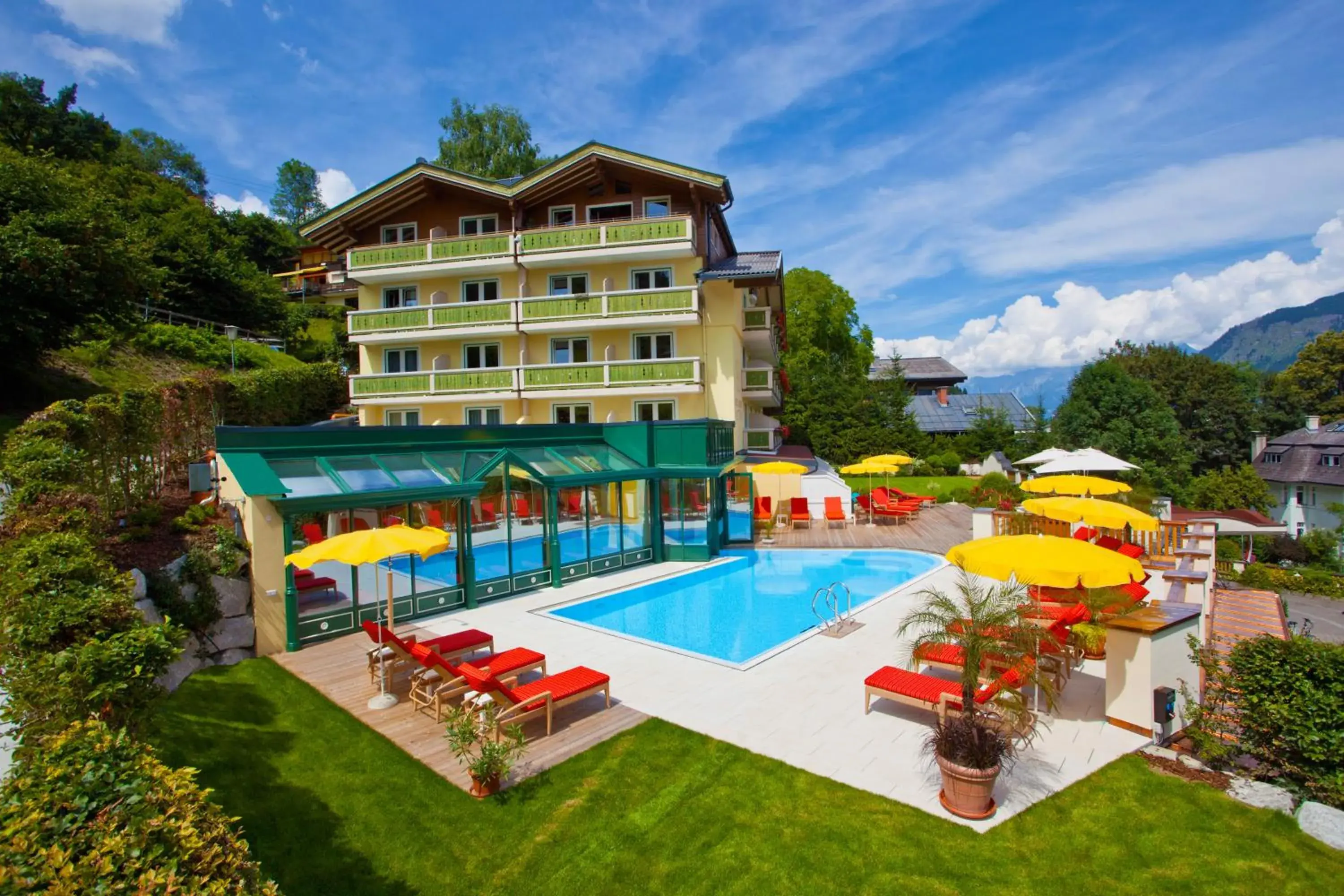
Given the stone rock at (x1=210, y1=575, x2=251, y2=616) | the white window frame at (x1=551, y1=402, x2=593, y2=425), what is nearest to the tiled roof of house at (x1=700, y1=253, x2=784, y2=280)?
the white window frame at (x1=551, y1=402, x2=593, y2=425)

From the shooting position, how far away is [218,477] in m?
12.9

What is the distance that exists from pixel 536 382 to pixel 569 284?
466cm

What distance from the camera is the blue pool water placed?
13273mm

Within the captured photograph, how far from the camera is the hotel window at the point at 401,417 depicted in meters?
30.1

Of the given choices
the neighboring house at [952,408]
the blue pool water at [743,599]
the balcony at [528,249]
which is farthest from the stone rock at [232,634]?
the neighboring house at [952,408]

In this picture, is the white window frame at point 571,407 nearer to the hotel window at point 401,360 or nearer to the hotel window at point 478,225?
the hotel window at point 401,360

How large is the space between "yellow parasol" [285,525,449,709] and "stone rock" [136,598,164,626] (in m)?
1.87

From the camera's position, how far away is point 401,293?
30.3m

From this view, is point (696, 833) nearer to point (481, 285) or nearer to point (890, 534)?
point (890, 534)

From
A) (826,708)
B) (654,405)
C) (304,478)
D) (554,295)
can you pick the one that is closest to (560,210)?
(554,295)

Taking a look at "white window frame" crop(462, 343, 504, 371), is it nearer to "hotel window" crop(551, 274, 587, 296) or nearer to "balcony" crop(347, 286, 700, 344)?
"balcony" crop(347, 286, 700, 344)

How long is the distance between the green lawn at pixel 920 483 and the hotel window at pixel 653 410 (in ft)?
43.0

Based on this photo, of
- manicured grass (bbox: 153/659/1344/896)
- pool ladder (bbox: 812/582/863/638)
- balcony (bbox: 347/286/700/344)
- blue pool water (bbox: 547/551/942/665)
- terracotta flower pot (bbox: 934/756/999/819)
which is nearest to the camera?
manicured grass (bbox: 153/659/1344/896)

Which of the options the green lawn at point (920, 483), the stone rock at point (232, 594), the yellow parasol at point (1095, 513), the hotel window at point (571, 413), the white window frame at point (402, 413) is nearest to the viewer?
the stone rock at point (232, 594)
